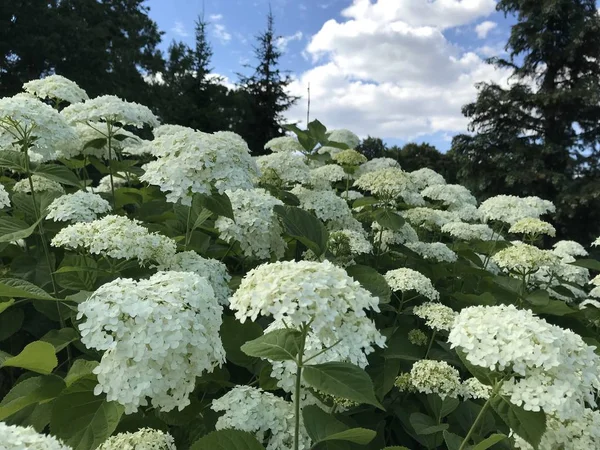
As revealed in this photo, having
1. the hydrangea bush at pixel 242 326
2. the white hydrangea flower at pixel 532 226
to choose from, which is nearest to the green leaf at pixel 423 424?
the hydrangea bush at pixel 242 326

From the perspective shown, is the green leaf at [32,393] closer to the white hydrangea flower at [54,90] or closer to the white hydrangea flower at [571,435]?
the white hydrangea flower at [571,435]

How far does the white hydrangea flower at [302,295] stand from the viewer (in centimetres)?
155

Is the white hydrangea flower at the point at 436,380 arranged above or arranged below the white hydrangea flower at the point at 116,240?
below

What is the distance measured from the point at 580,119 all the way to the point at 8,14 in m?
24.9

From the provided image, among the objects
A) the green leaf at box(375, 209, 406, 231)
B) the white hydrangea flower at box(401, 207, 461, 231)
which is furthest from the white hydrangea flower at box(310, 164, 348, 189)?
the green leaf at box(375, 209, 406, 231)

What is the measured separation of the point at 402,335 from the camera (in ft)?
9.86

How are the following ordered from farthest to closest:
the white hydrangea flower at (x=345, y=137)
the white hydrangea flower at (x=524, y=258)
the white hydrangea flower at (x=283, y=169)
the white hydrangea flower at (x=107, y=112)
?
the white hydrangea flower at (x=345, y=137), the white hydrangea flower at (x=283, y=169), the white hydrangea flower at (x=524, y=258), the white hydrangea flower at (x=107, y=112)

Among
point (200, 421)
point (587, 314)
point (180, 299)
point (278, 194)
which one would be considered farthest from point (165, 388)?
point (587, 314)

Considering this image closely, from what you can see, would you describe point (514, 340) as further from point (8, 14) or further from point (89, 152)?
point (8, 14)

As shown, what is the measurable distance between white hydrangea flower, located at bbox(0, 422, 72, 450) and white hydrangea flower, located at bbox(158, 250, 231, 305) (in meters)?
1.34

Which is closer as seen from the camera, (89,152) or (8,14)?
(89,152)

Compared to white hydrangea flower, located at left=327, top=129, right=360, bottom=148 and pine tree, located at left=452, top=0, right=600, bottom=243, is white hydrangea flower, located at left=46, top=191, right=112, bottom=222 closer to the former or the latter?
white hydrangea flower, located at left=327, top=129, right=360, bottom=148

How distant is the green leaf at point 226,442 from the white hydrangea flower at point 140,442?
0.12m

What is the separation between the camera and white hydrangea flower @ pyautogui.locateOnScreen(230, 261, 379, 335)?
5.09ft
